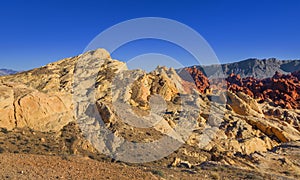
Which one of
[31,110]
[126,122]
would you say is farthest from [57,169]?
[126,122]

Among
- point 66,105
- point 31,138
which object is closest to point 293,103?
point 66,105

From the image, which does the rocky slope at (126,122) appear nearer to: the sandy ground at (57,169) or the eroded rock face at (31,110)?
the eroded rock face at (31,110)

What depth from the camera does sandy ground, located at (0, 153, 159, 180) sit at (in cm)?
1059

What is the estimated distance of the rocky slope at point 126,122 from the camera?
21.5 meters

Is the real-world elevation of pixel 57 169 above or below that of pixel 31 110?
below

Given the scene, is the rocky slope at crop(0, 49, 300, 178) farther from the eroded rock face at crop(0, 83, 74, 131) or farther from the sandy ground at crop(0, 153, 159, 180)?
the sandy ground at crop(0, 153, 159, 180)

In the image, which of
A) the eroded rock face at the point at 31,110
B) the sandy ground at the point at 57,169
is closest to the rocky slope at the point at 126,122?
the eroded rock face at the point at 31,110

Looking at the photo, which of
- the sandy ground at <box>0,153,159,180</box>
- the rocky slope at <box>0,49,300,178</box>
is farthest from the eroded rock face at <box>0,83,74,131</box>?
the sandy ground at <box>0,153,159,180</box>

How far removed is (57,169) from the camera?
11492 millimetres

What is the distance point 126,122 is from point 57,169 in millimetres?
15624

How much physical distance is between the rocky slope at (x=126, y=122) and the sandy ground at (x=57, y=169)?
17.4 feet

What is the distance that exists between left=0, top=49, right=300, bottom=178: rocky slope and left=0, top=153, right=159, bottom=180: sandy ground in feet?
17.4

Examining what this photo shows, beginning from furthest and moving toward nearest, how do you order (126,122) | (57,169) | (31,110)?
(126,122) → (31,110) → (57,169)

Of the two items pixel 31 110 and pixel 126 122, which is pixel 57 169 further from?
pixel 126 122
